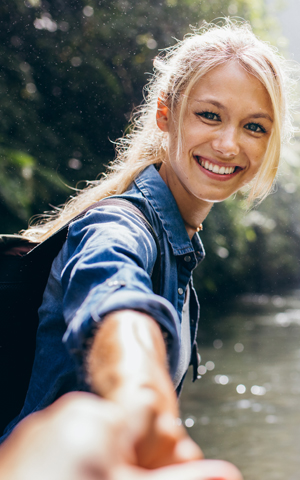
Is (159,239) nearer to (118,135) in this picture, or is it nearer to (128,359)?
(128,359)

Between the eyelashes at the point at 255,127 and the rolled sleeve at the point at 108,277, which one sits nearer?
the rolled sleeve at the point at 108,277

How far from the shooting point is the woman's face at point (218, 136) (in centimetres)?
153

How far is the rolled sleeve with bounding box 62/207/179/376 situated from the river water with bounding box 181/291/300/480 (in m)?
2.07

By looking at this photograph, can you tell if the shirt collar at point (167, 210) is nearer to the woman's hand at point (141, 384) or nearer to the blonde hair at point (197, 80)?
the blonde hair at point (197, 80)

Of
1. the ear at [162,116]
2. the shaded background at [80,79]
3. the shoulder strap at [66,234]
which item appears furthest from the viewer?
the shaded background at [80,79]

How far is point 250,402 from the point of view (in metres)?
5.99

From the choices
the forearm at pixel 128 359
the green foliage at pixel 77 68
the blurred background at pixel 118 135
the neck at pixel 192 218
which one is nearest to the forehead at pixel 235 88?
the neck at pixel 192 218

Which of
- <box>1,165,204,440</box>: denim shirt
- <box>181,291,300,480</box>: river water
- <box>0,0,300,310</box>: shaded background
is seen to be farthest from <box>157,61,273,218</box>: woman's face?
<box>0,0,300,310</box>: shaded background

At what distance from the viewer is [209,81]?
157 centimetres

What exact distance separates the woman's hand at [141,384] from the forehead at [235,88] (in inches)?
38.9

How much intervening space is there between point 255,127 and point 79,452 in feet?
4.54

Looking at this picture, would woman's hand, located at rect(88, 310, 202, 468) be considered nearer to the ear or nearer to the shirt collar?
the shirt collar

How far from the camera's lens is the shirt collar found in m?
1.42

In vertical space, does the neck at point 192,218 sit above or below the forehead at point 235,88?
below
